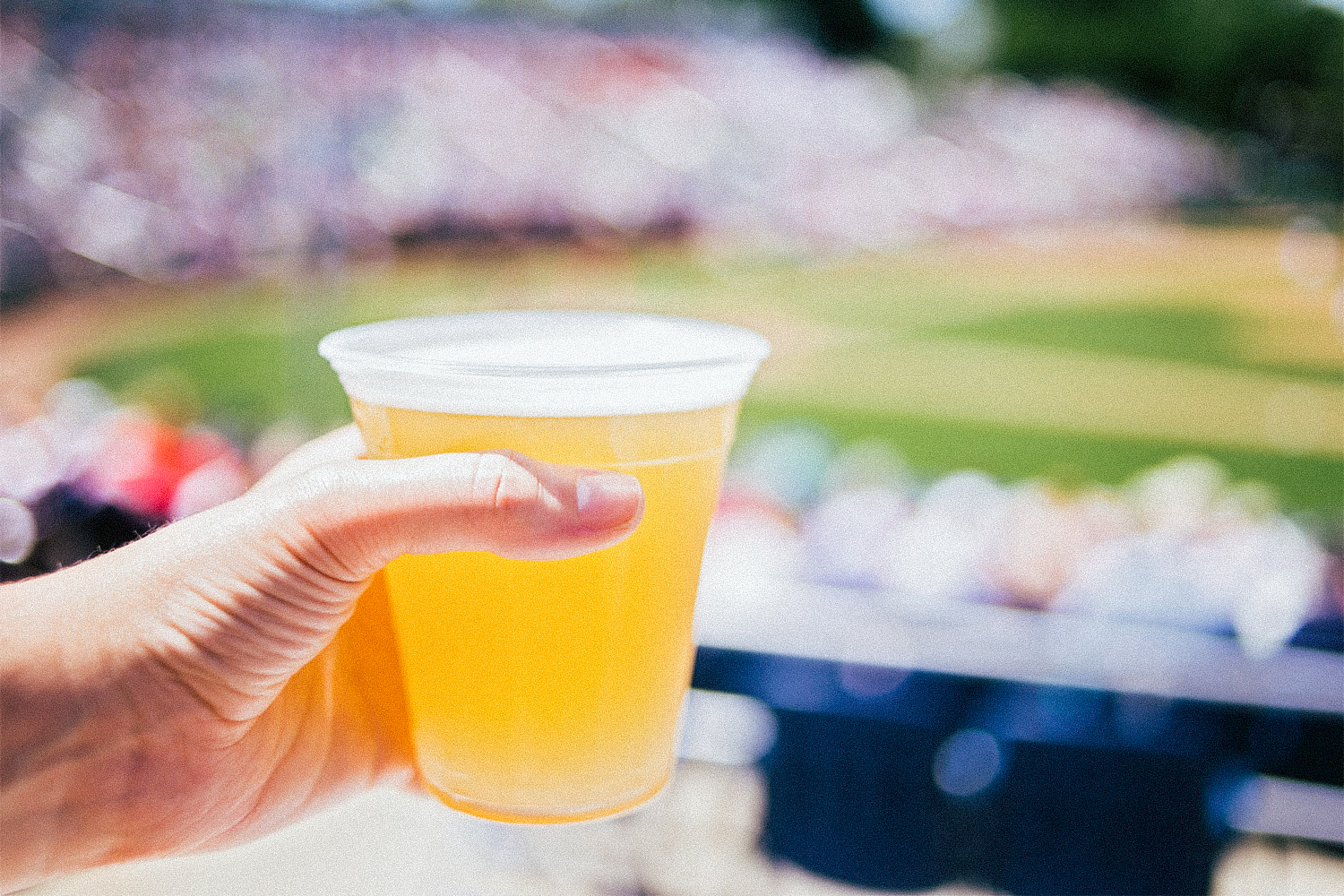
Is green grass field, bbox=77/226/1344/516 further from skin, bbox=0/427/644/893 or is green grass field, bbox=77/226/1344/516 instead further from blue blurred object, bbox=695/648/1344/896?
skin, bbox=0/427/644/893

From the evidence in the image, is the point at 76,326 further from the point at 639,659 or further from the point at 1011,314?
the point at 1011,314

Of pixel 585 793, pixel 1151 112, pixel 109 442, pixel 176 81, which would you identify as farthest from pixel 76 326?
pixel 1151 112

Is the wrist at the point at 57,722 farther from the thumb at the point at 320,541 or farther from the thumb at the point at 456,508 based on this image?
the thumb at the point at 456,508

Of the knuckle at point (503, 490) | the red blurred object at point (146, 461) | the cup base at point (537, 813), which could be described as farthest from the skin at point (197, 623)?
the red blurred object at point (146, 461)

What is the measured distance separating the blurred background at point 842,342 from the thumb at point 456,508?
1.41 m

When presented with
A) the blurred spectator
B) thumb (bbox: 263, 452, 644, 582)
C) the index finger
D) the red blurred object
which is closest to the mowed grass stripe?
the blurred spectator

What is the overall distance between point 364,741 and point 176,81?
27.1 feet

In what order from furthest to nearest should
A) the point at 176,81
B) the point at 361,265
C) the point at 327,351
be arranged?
the point at 361,265, the point at 176,81, the point at 327,351

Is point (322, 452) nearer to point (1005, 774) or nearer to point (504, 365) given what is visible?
point (504, 365)

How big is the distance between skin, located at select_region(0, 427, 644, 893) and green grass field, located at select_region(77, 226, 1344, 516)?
8.30ft

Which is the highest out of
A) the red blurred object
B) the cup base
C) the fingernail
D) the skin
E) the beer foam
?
the beer foam

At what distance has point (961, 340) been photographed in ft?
29.5

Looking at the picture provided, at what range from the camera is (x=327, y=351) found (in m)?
0.68

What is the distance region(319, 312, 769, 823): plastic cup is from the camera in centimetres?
63
